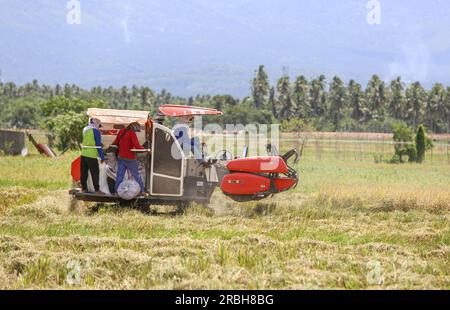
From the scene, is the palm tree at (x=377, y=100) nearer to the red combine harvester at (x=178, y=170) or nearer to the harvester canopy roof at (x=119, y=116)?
the red combine harvester at (x=178, y=170)

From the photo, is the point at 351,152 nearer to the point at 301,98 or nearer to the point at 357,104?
the point at 301,98

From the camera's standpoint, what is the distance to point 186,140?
11.6m

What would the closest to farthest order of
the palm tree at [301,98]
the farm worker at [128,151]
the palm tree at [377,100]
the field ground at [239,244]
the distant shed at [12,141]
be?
the field ground at [239,244]
the farm worker at [128,151]
the distant shed at [12,141]
the palm tree at [301,98]
the palm tree at [377,100]

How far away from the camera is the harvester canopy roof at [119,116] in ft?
37.2

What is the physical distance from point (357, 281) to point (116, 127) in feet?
20.5

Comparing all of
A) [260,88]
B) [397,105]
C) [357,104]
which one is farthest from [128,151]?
[260,88]

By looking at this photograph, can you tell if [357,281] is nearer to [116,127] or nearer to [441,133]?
[116,127]

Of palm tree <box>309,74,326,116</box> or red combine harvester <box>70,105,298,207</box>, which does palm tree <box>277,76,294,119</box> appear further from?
red combine harvester <box>70,105,298,207</box>

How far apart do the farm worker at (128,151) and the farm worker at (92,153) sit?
13.6 inches

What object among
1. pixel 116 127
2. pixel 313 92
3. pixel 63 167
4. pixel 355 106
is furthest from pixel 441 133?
pixel 116 127

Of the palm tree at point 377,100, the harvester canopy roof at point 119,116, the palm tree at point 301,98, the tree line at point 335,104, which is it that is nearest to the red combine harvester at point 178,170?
the harvester canopy roof at point 119,116

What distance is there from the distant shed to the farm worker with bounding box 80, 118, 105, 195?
79.7ft

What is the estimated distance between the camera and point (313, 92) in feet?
376

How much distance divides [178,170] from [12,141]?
83.8 feet
